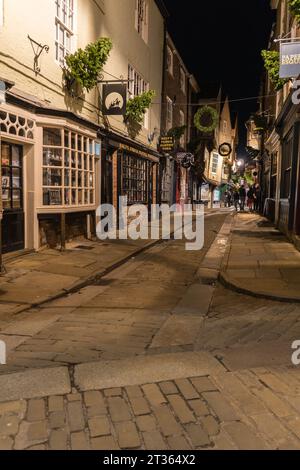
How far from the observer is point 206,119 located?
84.3 ft

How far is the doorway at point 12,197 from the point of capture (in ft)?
29.2

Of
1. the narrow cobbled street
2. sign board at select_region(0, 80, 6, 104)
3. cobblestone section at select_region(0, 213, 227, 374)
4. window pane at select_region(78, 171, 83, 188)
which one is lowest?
cobblestone section at select_region(0, 213, 227, 374)

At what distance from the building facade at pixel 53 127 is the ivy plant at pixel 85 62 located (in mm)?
269

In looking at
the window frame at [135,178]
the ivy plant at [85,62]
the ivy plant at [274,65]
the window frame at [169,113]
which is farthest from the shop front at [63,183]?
the window frame at [169,113]

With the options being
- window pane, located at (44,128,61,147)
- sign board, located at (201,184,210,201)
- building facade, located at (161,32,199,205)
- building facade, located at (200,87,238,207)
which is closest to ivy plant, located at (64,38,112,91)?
window pane, located at (44,128,61,147)

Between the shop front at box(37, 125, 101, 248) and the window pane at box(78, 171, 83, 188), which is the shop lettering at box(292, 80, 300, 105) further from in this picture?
the window pane at box(78, 171, 83, 188)

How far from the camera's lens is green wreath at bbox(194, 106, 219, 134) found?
24.7 meters

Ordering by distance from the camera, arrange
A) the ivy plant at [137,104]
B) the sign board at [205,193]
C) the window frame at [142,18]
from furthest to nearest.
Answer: the sign board at [205,193] < the window frame at [142,18] < the ivy plant at [137,104]

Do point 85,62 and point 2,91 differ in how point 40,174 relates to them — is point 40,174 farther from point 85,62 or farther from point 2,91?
point 85,62

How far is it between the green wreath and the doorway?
1703 cm

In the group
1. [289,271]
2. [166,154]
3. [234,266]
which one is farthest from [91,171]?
[166,154]

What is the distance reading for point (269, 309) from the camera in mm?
5895

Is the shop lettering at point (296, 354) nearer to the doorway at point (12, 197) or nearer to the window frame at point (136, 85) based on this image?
the doorway at point (12, 197)
